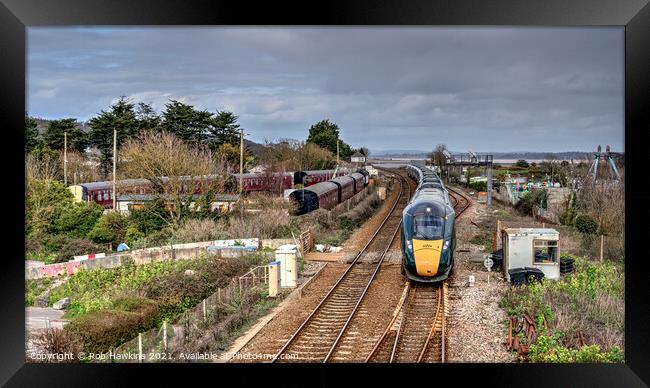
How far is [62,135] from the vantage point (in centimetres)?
1413

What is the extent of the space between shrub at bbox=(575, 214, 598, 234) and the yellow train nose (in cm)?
459

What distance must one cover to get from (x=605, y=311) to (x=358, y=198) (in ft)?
39.9

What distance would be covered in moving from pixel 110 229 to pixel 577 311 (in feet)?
30.7

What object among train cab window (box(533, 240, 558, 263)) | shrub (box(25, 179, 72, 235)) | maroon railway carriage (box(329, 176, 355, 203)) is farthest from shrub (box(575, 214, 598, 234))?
shrub (box(25, 179, 72, 235))

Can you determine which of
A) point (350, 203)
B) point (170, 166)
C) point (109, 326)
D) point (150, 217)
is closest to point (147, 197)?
point (150, 217)

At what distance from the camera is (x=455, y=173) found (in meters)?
22.8

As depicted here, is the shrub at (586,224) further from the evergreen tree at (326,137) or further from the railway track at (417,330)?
the evergreen tree at (326,137)

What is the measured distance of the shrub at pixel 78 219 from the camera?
40.7ft

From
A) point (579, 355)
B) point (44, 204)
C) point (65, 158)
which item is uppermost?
point (65, 158)

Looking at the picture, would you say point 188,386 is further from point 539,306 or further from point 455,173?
point 455,173

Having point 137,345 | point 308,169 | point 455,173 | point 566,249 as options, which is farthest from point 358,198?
point 137,345

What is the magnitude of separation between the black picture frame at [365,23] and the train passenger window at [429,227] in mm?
3131

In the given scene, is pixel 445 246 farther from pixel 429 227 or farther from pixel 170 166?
pixel 170 166

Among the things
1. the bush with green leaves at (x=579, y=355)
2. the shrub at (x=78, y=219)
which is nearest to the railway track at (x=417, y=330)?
the bush with green leaves at (x=579, y=355)
